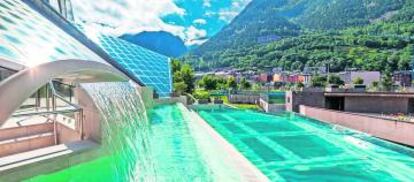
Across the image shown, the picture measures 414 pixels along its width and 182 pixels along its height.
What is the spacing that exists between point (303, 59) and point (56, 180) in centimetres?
12246

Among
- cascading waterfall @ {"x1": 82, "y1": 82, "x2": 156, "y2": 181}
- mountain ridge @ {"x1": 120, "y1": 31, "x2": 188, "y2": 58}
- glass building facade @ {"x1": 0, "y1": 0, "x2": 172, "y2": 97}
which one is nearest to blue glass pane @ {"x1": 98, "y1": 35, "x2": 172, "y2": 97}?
glass building facade @ {"x1": 0, "y1": 0, "x2": 172, "y2": 97}

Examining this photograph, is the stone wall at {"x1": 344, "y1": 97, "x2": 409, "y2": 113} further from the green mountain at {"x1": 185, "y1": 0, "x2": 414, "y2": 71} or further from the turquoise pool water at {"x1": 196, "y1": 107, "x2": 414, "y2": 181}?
the green mountain at {"x1": 185, "y1": 0, "x2": 414, "y2": 71}

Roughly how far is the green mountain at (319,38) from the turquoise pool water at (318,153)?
8099 centimetres

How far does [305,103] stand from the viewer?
34.9 meters

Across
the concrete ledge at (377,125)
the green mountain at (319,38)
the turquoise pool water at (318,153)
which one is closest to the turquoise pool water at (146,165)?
the turquoise pool water at (318,153)

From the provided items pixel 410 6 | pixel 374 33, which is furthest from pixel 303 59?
pixel 410 6

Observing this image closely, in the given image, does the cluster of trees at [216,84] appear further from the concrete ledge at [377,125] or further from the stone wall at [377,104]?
the concrete ledge at [377,125]

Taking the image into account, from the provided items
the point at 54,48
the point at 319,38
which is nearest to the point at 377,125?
the point at 54,48

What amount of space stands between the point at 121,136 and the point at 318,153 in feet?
27.1

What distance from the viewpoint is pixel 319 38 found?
130 metres

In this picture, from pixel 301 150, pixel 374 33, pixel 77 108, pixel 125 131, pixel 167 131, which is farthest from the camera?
pixel 374 33

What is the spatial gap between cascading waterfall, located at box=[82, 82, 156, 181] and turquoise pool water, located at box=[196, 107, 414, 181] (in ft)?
13.1

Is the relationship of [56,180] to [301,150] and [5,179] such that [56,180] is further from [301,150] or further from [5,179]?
[301,150]

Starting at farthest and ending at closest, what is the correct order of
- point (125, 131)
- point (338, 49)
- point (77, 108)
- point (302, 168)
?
point (338, 49) → point (302, 168) → point (125, 131) → point (77, 108)
